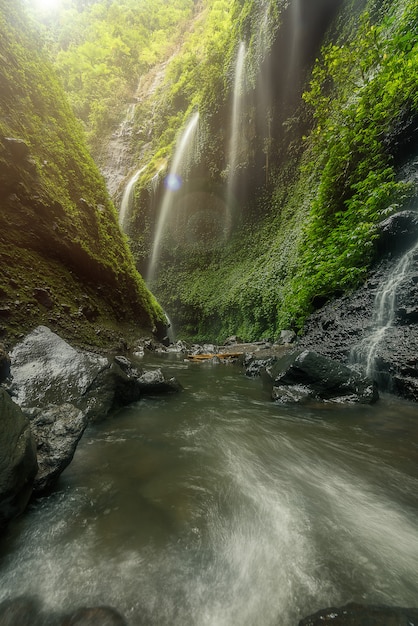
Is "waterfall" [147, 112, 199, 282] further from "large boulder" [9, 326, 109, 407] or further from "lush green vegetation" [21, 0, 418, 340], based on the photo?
"large boulder" [9, 326, 109, 407]

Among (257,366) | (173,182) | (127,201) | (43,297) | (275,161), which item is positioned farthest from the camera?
(127,201)

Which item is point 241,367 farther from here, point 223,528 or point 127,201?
point 127,201

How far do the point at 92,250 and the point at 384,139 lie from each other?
8308mm

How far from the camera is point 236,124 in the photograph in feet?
54.3

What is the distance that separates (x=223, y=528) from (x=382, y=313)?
16.0ft

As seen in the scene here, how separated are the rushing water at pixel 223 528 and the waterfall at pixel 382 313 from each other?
1.88m

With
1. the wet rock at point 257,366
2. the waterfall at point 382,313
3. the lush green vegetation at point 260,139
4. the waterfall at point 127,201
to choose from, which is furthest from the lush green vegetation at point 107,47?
the waterfall at point 382,313

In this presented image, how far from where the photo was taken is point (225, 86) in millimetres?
16438

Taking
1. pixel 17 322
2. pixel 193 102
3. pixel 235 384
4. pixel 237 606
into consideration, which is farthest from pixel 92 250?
pixel 193 102

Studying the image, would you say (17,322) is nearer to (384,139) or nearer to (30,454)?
(30,454)

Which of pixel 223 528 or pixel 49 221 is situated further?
pixel 49 221

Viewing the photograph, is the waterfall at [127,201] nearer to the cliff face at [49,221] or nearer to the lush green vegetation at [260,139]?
the lush green vegetation at [260,139]

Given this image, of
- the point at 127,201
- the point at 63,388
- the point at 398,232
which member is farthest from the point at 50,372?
the point at 127,201

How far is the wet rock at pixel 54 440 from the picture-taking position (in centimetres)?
Result: 177
